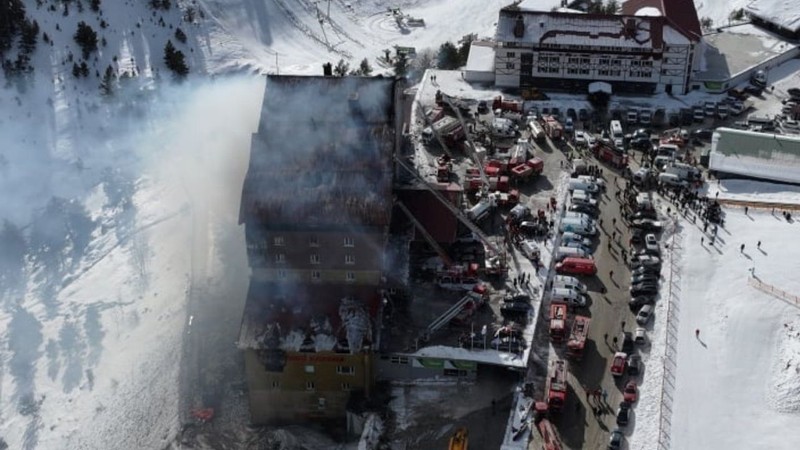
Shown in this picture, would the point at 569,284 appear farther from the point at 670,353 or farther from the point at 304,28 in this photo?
the point at 304,28

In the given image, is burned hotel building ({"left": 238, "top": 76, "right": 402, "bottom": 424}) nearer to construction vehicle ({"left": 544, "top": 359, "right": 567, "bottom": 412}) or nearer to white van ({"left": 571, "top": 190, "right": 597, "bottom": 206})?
construction vehicle ({"left": 544, "top": 359, "right": 567, "bottom": 412})

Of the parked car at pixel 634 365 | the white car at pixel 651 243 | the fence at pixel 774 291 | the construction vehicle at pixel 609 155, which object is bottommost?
the parked car at pixel 634 365

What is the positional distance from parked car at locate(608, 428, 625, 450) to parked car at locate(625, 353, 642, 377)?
16.5 ft

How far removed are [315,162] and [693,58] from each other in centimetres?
4408

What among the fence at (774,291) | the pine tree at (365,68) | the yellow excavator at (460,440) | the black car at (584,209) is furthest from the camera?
the pine tree at (365,68)

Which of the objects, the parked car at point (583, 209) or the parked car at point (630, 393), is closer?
the parked car at point (630, 393)

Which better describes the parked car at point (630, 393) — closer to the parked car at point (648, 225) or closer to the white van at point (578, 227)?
the white van at point (578, 227)

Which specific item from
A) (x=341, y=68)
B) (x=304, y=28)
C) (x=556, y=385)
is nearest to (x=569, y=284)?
(x=556, y=385)

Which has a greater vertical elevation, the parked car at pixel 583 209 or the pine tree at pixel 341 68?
the pine tree at pixel 341 68

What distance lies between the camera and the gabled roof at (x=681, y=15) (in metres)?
83.2

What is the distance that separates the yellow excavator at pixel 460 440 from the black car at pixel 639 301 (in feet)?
50.5

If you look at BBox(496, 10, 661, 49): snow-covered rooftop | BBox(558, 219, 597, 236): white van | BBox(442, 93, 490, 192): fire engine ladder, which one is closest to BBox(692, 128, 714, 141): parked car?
BBox(496, 10, 661, 49): snow-covered rooftop

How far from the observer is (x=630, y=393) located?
5088 cm

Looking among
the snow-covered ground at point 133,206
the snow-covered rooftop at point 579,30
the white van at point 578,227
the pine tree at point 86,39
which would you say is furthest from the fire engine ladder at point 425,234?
the pine tree at point 86,39
